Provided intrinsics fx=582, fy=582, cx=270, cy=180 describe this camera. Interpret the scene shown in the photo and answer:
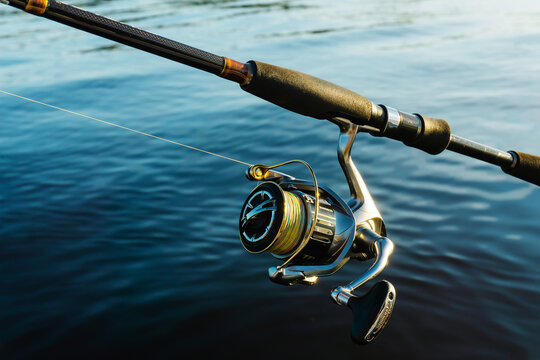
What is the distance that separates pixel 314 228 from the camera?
6.90 ft

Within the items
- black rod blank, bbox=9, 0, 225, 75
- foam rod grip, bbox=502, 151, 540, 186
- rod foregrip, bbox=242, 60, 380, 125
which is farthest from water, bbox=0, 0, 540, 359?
black rod blank, bbox=9, 0, 225, 75

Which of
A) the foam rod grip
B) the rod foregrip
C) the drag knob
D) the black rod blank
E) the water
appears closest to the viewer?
the black rod blank

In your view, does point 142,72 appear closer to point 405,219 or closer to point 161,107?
point 161,107

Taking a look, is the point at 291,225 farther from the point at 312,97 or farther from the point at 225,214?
the point at 225,214

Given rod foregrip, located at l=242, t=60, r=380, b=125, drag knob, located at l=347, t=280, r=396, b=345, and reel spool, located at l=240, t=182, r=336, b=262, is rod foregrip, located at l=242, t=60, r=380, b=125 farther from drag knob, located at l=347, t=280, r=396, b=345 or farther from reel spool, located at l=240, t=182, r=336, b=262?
drag knob, located at l=347, t=280, r=396, b=345

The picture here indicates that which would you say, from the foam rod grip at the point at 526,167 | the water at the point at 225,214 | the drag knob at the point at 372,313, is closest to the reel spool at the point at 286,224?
the drag knob at the point at 372,313

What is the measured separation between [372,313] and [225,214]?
9.81ft

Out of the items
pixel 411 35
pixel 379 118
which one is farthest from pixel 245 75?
pixel 411 35

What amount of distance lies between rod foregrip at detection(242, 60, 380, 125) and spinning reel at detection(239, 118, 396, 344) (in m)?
0.07

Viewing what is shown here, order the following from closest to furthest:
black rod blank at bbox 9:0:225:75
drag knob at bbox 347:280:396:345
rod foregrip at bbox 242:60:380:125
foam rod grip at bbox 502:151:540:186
Result: black rod blank at bbox 9:0:225:75, drag knob at bbox 347:280:396:345, rod foregrip at bbox 242:60:380:125, foam rod grip at bbox 502:151:540:186

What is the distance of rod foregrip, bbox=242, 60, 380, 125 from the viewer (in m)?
2.01

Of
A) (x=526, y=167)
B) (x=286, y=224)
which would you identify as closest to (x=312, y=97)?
(x=286, y=224)

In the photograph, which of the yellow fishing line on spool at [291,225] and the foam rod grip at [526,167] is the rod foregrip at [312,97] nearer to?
the yellow fishing line on spool at [291,225]

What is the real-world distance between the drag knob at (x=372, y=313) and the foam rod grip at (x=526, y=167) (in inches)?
36.5
